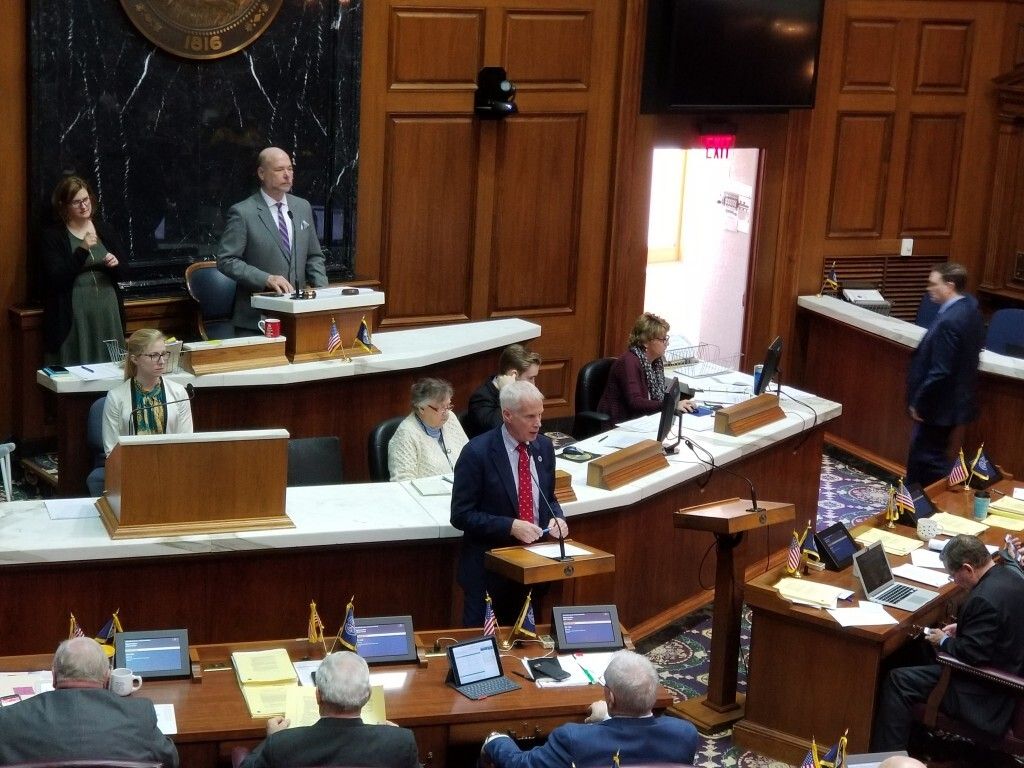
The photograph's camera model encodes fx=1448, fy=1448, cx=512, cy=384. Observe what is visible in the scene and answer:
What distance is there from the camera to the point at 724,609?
19.0 ft

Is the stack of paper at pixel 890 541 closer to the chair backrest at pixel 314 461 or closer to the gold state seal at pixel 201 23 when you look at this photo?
the chair backrest at pixel 314 461

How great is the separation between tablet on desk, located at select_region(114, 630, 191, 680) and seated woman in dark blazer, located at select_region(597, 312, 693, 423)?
3.52m

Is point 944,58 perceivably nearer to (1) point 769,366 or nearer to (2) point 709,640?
(1) point 769,366

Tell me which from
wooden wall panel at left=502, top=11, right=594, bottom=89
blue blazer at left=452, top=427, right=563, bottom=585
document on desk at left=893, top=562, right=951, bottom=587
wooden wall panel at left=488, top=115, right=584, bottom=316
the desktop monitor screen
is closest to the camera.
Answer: blue blazer at left=452, top=427, right=563, bottom=585

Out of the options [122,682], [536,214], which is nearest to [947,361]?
[536,214]

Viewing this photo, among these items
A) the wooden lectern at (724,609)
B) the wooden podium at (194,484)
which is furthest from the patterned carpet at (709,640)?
the wooden podium at (194,484)

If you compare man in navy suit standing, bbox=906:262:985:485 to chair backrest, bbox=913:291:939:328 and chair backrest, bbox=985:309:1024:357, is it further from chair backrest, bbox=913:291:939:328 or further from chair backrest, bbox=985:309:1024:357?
chair backrest, bbox=913:291:939:328

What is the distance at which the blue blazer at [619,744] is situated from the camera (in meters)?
4.02

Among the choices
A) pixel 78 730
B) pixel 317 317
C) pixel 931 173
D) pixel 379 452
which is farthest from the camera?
pixel 931 173

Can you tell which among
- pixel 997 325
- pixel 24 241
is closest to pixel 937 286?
pixel 997 325

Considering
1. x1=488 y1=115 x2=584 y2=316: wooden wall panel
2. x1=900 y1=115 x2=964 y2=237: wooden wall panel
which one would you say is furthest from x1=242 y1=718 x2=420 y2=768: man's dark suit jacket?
x1=900 y1=115 x2=964 y2=237: wooden wall panel

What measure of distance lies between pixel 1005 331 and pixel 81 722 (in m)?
7.29

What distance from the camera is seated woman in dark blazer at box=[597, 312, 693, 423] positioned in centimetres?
760

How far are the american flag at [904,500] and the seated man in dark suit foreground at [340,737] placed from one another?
3463 millimetres
